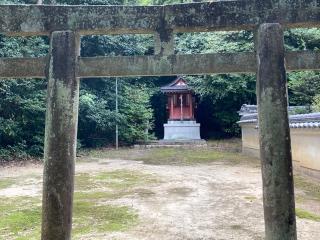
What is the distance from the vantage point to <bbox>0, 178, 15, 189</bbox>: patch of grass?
977 centimetres

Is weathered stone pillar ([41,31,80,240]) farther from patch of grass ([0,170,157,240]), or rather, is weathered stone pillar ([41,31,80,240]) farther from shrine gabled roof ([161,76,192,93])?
shrine gabled roof ([161,76,192,93])

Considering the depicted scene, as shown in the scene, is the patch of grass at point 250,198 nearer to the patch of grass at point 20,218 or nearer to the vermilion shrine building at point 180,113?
the patch of grass at point 20,218

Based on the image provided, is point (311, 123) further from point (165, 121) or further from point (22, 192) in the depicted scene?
point (165, 121)

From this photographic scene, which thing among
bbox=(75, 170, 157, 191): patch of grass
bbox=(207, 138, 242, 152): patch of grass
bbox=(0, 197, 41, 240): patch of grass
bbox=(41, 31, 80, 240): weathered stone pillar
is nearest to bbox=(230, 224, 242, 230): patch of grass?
bbox=(41, 31, 80, 240): weathered stone pillar

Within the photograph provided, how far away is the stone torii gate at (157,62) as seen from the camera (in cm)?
402

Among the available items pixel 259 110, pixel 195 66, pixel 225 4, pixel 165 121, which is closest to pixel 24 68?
pixel 195 66

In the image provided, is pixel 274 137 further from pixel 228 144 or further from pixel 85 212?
pixel 228 144

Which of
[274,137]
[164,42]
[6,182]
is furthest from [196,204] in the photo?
[6,182]

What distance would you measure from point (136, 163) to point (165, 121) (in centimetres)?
1477

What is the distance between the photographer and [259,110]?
4145mm

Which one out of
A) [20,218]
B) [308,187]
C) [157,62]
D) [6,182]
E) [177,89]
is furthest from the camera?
[177,89]

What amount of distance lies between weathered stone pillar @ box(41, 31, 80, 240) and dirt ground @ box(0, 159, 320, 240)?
4.39 feet

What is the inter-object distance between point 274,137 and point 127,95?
1889cm

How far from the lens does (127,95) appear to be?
22.5 m
